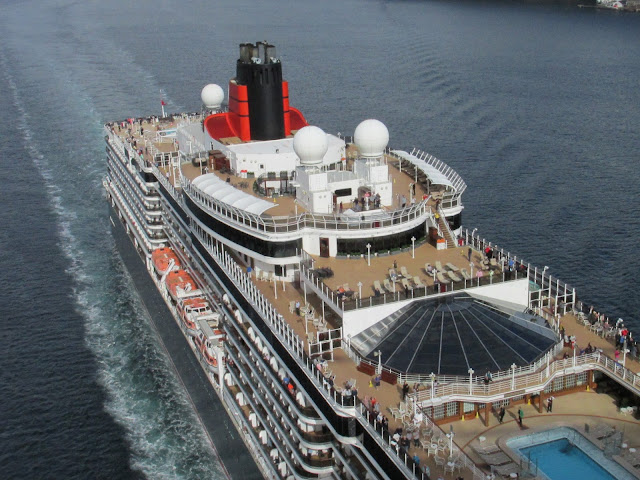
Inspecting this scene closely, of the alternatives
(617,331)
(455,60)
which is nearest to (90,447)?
(617,331)

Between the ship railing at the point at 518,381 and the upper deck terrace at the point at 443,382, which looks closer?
the upper deck terrace at the point at 443,382

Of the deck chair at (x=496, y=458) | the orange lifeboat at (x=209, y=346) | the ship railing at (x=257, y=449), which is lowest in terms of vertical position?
the ship railing at (x=257, y=449)

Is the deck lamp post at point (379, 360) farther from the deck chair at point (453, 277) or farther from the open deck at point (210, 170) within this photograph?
the open deck at point (210, 170)

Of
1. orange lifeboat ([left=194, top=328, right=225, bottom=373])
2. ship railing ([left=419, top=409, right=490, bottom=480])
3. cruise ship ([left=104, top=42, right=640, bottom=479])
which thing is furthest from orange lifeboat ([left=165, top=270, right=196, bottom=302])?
ship railing ([left=419, top=409, right=490, bottom=480])

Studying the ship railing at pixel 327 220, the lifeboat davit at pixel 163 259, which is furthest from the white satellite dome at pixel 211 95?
the ship railing at pixel 327 220

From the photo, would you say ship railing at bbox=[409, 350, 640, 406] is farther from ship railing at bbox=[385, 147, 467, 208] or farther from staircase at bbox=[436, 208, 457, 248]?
ship railing at bbox=[385, 147, 467, 208]

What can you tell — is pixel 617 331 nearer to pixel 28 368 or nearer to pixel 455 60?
pixel 28 368

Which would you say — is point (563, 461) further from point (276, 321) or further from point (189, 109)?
point (189, 109)
